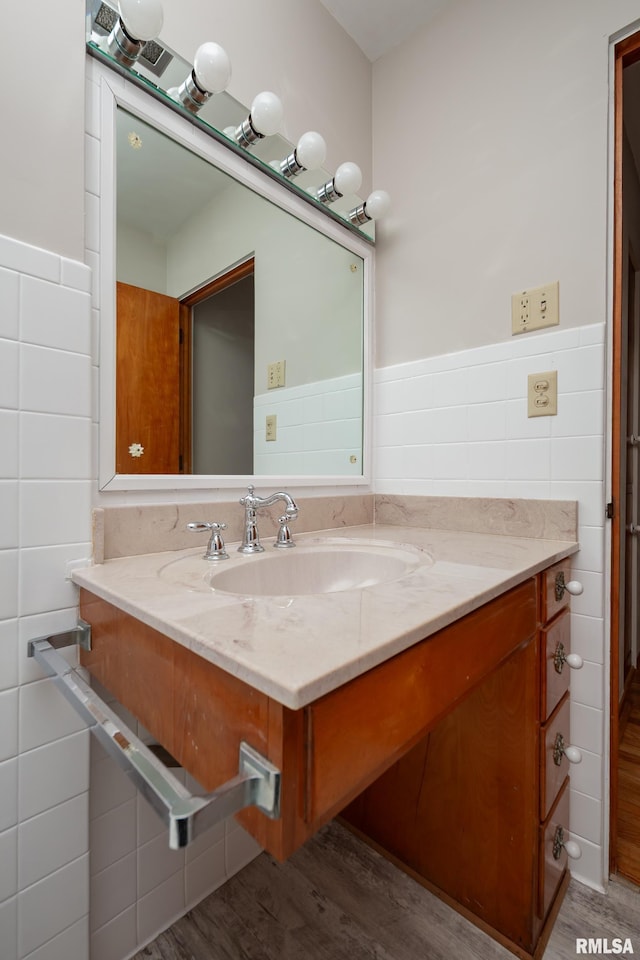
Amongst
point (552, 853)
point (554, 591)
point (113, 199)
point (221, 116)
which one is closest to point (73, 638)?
point (113, 199)

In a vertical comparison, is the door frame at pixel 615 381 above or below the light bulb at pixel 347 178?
below

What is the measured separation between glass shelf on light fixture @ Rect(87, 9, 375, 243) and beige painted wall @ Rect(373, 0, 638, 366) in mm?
260

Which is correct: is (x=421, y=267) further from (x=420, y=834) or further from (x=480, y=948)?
(x=480, y=948)

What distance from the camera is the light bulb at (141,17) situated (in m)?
0.79

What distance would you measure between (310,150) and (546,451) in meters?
0.96

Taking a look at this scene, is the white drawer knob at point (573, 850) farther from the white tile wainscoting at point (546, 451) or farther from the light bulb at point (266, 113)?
the light bulb at point (266, 113)

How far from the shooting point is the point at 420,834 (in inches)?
42.3

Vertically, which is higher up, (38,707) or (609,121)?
(609,121)

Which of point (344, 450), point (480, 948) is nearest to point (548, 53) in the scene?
point (344, 450)

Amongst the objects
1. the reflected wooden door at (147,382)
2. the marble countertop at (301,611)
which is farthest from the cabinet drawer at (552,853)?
the reflected wooden door at (147,382)

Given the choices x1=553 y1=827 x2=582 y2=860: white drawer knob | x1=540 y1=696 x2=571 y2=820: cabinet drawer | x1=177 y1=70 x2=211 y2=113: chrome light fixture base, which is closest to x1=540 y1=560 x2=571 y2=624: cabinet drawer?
x1=540 y1=696 x2=571 y2=820: cabinet drawer

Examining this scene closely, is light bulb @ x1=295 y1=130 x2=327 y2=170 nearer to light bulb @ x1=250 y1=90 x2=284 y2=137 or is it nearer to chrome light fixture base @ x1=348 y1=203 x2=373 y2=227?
light bulb @ x1=250 y1=90 x2=284 y2=137

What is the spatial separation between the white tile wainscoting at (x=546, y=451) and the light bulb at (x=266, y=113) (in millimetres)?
713

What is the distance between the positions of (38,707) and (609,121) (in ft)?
5.52
